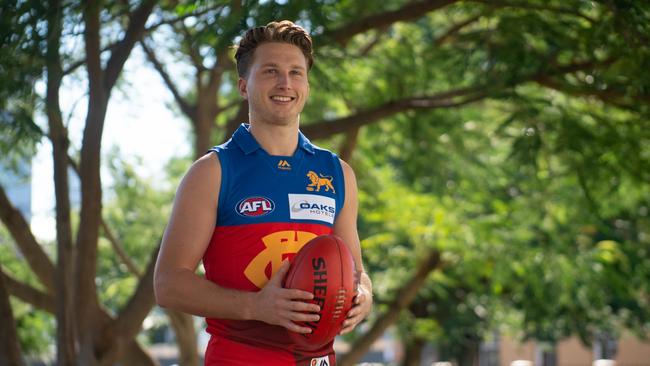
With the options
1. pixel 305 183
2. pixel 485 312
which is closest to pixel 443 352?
pixel 485 312

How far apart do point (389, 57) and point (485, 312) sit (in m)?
12.8

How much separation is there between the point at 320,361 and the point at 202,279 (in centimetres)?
49

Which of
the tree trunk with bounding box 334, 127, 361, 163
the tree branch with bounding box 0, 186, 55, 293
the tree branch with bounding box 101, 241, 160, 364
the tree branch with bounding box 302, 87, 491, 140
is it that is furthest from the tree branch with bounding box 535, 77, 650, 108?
the tree branch with bounding box 0, 186, 55, 293

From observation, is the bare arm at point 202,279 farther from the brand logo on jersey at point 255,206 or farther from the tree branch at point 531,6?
the tree branch at point 531,6

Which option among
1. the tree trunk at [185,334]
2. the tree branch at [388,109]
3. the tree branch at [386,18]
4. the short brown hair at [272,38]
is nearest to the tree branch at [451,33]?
the tree branch at [388,109]

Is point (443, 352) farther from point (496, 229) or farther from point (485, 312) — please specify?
point (496, 229)

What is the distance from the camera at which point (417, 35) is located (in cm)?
1159

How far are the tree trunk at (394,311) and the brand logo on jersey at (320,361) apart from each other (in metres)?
8.92

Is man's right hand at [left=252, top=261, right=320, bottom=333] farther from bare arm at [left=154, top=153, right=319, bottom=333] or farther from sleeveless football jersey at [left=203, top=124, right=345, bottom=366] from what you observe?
sleeveless football jersey at [left=203, top=124, right=345, bottom=366]

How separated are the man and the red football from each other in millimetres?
38

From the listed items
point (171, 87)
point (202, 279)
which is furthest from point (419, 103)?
point (202, 279)

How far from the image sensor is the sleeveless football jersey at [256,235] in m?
2.93

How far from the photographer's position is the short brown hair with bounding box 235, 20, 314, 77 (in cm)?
310

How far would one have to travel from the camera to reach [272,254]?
Result: 2930 millimetres
